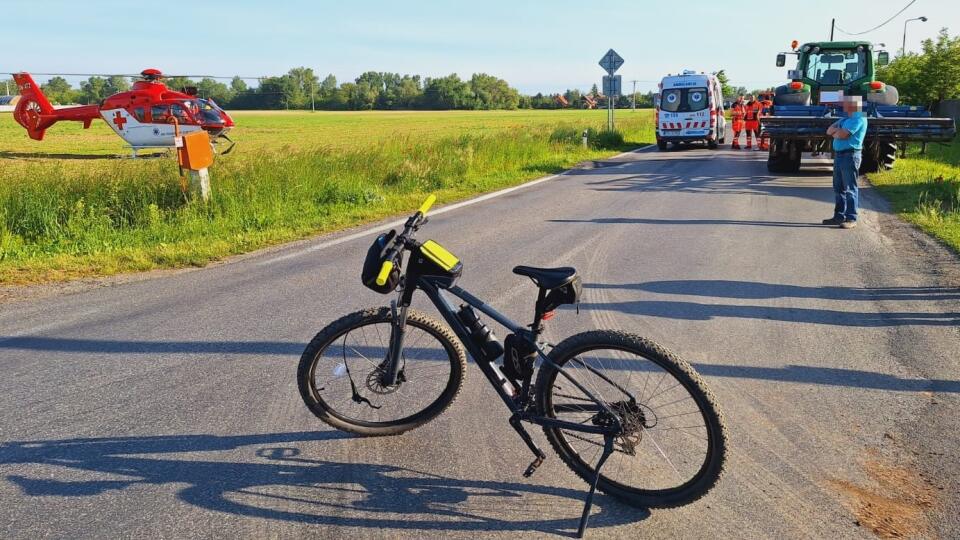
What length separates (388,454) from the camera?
368cm

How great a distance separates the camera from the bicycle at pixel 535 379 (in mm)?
3043

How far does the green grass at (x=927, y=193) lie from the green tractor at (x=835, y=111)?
0.78m

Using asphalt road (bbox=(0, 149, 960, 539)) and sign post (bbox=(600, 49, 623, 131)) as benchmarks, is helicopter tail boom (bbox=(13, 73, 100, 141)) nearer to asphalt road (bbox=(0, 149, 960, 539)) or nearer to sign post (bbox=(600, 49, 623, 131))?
sign post (bbox=(600, 49, 623, 131))

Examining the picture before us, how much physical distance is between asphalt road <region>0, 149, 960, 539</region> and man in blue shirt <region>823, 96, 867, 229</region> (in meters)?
1.38

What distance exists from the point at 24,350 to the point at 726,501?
4.86 m

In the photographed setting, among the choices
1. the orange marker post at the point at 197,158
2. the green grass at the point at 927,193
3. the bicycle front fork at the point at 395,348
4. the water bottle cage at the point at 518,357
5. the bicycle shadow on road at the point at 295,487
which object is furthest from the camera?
the orange marker post at the point at 197,158

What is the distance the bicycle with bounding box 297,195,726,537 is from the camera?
3043 mm

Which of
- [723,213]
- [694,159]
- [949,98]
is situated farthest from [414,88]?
[723,213]

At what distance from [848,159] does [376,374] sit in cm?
853

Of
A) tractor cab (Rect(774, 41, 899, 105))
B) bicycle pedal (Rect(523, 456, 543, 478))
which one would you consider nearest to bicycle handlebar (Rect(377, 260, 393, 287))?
bicycle pedal (Rect(523, 456, 543, 478))

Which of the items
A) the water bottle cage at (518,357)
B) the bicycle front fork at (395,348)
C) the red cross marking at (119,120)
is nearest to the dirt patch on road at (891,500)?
the water bottle cage at (518,357)

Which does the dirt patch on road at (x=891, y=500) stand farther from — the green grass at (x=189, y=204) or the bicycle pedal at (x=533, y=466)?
the green grass at (x=189, y=204)

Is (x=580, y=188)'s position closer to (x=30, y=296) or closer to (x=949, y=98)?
(x=30, y=296)

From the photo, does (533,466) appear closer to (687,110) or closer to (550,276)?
(550,276)
